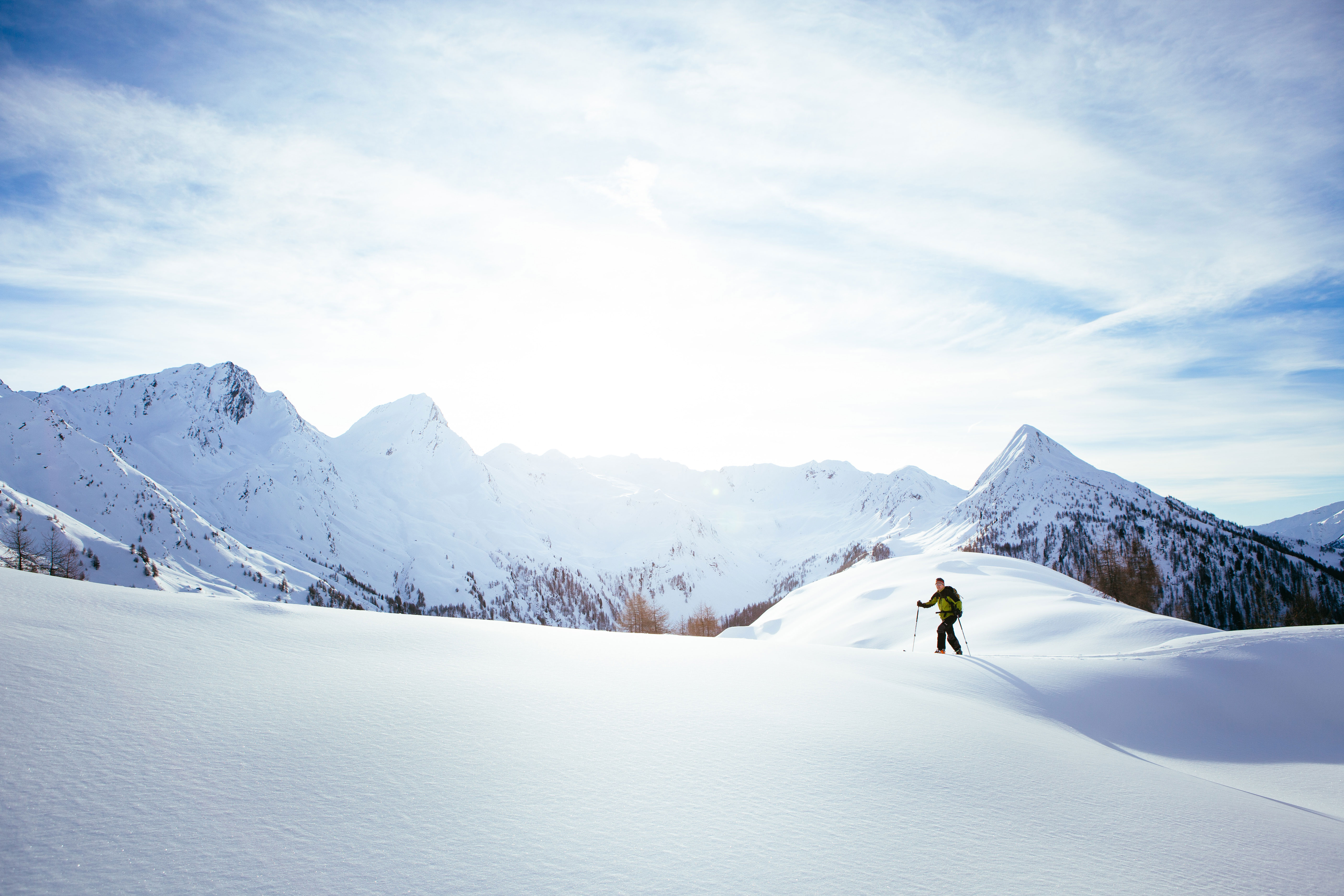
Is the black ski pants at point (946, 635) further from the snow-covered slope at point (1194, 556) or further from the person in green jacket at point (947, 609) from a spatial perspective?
the snow-covered slope at point (1194, 556)

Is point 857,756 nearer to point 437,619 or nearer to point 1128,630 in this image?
point 437,619

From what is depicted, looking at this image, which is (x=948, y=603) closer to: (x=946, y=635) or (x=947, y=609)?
(x=947, y=609)

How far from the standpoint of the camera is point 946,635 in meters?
14.6

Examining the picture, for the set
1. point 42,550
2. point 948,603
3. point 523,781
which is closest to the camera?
point 523,781

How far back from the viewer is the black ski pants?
1373 cm

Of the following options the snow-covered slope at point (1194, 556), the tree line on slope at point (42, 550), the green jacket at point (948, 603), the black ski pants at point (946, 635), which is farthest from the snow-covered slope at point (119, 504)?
the snow-covered slope at point (1194, 556)

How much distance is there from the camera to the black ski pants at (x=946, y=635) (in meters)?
13.7

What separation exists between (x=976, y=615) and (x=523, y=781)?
80.4 feet

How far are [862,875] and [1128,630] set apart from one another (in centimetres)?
1928

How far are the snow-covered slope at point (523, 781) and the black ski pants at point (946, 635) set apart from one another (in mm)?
6168

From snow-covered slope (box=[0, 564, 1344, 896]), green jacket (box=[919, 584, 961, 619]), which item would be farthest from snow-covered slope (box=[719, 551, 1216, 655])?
snow-covered slope (box=[0, 564, 1344, 896])

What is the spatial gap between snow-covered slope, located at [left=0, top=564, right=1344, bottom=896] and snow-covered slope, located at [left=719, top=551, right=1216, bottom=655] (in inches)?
399

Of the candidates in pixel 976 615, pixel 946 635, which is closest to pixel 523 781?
pixel 946 635

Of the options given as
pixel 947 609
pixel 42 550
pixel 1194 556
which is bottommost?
pixel 1194 556
